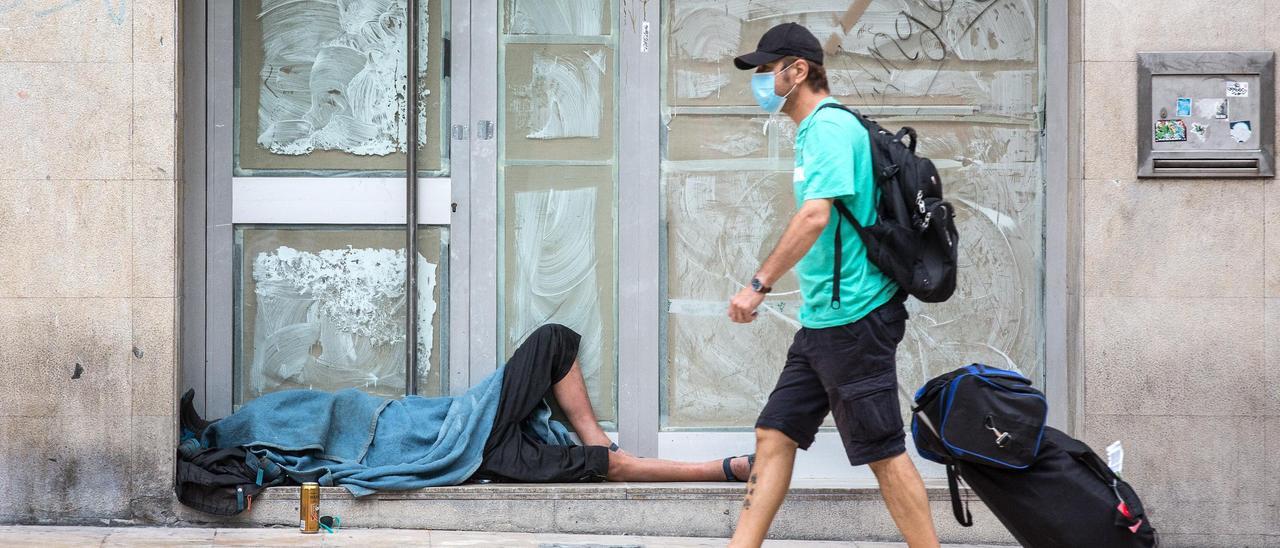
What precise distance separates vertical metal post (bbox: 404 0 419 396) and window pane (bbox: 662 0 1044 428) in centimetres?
106

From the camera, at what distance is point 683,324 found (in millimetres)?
6121

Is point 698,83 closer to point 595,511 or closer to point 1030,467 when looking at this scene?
point 595,511

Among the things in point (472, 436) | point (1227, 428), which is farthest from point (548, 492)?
point (1227, 428)

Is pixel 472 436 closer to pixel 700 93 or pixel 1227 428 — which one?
pixel 700 93

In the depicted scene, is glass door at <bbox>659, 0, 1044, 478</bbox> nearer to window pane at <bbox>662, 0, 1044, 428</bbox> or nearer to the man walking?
window pane at <bbox>662, 0, 1044, 428</bbox>

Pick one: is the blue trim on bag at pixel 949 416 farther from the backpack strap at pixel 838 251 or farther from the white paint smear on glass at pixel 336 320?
the white paint smear on glass at pixel 336 320

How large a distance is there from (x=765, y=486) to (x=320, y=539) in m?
1.85

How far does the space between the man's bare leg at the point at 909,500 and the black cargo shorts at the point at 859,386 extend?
4 centimetres

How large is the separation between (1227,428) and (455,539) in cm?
309

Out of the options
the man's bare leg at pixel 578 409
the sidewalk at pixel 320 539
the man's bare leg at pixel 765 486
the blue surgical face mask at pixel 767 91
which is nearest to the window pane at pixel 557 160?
the man's bare leg at pixel 578 409

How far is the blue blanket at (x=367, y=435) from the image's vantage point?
18.5 ft

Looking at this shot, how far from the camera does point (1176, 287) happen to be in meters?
5.70

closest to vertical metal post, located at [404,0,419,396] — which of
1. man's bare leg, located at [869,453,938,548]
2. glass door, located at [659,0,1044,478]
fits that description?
glass door, located at [659,0,1044,478]

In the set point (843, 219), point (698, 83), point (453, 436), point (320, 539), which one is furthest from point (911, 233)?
point (320, 539)
